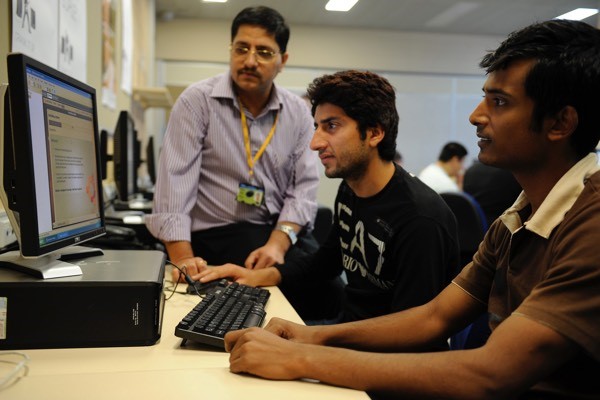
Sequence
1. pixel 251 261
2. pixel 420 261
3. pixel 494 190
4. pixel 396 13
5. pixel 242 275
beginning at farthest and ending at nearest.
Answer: pixel 396 13, pixel 494 190, pixel 251 261, pixel 242 275, pixel 420 261

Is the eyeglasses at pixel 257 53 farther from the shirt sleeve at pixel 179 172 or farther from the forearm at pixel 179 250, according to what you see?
the forearm at pixel 179 250

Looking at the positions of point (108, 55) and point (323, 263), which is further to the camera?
point (108, 55)

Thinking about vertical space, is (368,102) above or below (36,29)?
below

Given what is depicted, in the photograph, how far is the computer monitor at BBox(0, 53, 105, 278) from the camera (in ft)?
2.67

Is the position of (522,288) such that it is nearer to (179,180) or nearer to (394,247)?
(394,247)

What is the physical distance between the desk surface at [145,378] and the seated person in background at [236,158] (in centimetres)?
83

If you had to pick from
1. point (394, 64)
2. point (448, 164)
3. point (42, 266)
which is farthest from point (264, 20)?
point (394, 64)

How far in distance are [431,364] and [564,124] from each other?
456 mm

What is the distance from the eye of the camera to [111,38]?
3125mm

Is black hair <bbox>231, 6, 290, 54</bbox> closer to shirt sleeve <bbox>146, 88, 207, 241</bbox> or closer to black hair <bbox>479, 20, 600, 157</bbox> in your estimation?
shirt sleeve <bbox>146, 88, 207, 241</bbox>

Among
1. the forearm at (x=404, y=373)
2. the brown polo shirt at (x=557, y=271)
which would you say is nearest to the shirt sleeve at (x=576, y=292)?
the brown polo shirt at (x=557, y=271)

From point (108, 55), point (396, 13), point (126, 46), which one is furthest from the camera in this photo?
point (396, 13)

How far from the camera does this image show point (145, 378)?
0.75 metres

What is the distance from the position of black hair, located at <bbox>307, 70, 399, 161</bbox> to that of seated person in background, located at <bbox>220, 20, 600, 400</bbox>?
465 mm
